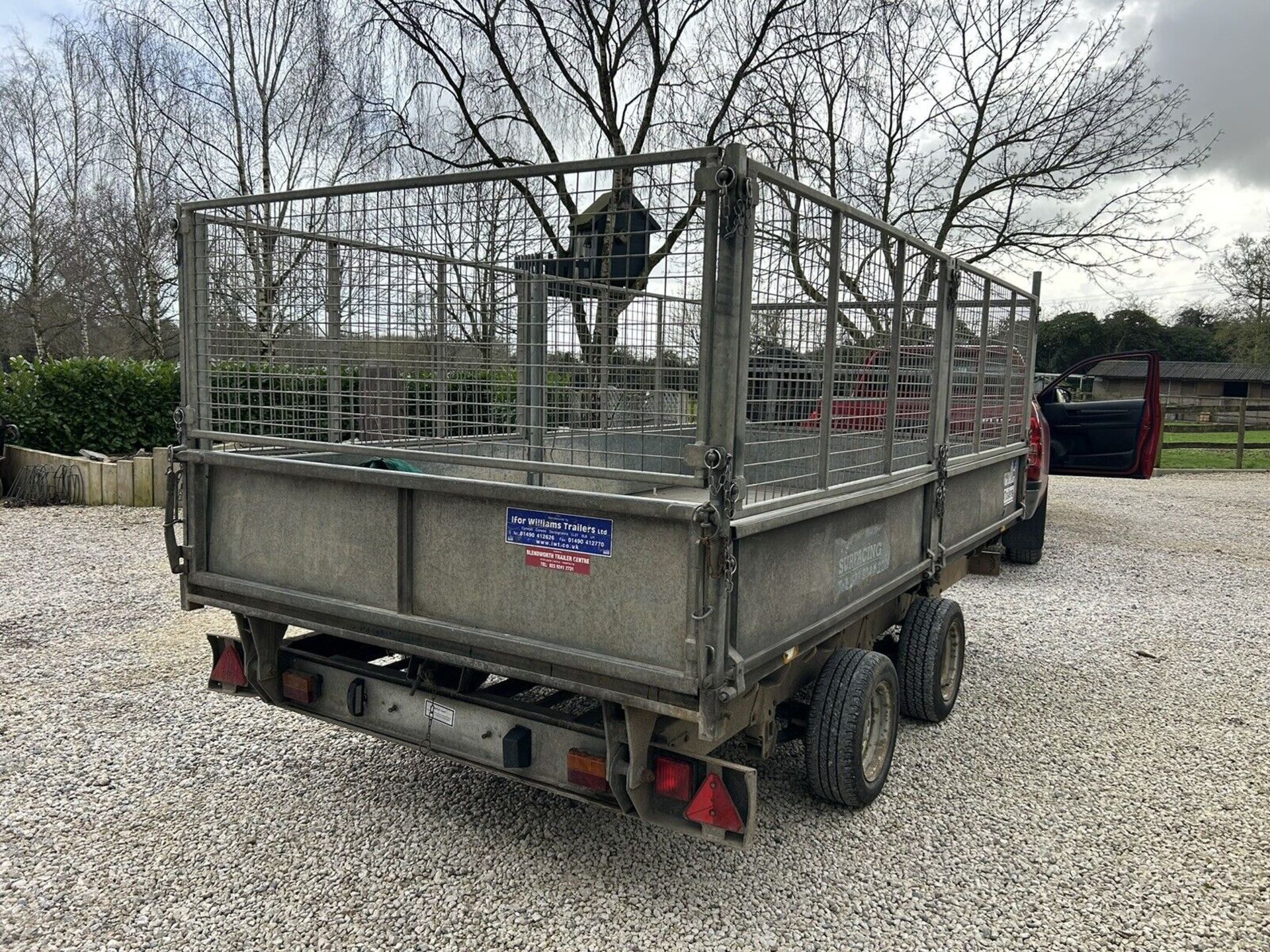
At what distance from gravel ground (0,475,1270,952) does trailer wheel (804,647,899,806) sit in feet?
0.58

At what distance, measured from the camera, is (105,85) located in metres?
18.7

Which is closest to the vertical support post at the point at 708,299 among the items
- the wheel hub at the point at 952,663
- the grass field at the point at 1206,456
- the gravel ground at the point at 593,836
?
the gravel ground at the point at 593,836

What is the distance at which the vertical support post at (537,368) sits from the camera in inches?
126

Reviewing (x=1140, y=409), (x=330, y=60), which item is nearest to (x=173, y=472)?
(x=1140, y=409)

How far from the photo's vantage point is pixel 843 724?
332 cm

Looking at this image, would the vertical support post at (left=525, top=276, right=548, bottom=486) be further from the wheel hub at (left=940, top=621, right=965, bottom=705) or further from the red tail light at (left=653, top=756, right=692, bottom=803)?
the wheel hub at (left=940, top=621, right=965, bottom=705)

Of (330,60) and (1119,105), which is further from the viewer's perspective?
(330,60)

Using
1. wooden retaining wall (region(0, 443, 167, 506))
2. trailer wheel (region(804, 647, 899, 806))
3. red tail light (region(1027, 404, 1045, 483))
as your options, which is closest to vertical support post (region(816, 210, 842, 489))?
trailer wheel (region(804, 647, 899, 806))

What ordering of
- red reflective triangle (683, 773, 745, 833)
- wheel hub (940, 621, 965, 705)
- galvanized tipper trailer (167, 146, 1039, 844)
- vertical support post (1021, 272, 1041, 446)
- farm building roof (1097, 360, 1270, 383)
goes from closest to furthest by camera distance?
1. galvanized tipper trailer (167, 146, 1039, 844)
2. red reflective triangle (683, 773, 745, 833)
3. wheel hub (940, 621, 965, 705)
4. vertical support post (1021, 272, 1041, 446)
5. farm building roof (1097, 360, 1270, 383)

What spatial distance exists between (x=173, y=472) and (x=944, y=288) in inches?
141

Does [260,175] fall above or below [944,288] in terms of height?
above

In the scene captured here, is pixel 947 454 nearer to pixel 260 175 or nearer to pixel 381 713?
pixel 381 713

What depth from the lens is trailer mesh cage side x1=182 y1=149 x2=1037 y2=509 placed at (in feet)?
8.17

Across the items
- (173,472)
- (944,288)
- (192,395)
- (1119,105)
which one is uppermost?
(1119,105)
